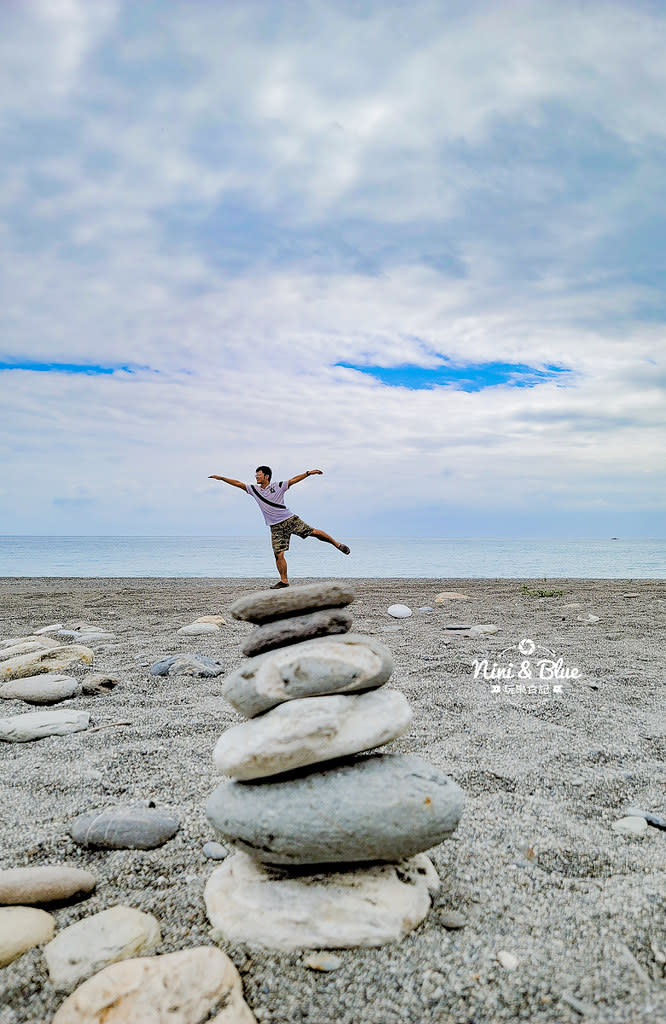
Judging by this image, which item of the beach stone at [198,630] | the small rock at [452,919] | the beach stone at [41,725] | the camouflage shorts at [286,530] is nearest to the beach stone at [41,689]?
the beach stone at [41,725]

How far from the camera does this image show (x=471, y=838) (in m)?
3.01

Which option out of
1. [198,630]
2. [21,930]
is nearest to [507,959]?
[21,930]

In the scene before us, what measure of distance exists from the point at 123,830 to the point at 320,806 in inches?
→ 43.4

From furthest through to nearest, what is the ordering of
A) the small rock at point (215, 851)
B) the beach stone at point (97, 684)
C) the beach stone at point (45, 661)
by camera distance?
1. the beach stone at point (45, 661)
2. the beach stone at point (97, 684)
3. the small rock at point (215, 851)

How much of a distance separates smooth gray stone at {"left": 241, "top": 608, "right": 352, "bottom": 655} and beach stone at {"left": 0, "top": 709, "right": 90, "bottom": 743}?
2.29 meters

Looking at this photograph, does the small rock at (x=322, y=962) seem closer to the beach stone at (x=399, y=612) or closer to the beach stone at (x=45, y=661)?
the beach stone at (x=45, y=661)

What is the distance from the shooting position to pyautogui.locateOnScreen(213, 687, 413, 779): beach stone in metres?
2.54

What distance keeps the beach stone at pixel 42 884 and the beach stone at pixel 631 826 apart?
2.46 meters

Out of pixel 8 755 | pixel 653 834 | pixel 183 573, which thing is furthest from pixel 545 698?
pixel 183 573

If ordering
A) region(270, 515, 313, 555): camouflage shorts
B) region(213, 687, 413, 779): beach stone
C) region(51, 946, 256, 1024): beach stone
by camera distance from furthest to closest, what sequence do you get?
region(270, 515, 313, 555): camouflage shorts, region(213, 687, 413, 779): beach stone, region(51, 946, 256, 1024): beach stone

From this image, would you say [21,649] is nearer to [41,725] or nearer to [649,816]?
[41,725]

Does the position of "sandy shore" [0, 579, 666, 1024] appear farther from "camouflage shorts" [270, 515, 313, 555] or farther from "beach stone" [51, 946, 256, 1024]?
"camouflage shorts" [270, 515, 313, 555]

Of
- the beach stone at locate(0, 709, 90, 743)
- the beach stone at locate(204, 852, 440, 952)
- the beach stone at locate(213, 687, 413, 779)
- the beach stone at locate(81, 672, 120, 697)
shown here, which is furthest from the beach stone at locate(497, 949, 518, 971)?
the beach stone at locate(81, 672, 120, 697)

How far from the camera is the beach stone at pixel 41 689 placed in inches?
213
